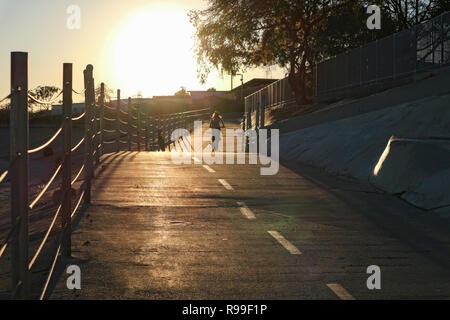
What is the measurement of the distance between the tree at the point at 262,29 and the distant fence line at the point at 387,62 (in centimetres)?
248

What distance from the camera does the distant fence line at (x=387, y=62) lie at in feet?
77.7

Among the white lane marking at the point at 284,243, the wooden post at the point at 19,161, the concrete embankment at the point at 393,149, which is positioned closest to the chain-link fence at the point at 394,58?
the concrete embankment at the point at 393,149

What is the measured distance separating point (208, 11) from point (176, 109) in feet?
214

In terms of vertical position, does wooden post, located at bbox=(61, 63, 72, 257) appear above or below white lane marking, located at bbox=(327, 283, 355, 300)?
above

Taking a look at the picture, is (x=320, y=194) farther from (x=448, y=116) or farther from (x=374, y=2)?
(x=374, y=2)

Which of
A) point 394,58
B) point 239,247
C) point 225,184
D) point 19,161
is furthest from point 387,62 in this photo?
point 19,161

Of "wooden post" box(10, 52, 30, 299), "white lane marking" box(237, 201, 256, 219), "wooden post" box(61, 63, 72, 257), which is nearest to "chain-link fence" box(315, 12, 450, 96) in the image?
"white lane marking" box(237, 201, 256, 219)

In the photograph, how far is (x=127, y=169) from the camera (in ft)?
49.3

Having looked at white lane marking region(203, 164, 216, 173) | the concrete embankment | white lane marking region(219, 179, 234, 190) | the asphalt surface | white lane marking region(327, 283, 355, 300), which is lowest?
white lane marking region(327, 283, 355, 300)

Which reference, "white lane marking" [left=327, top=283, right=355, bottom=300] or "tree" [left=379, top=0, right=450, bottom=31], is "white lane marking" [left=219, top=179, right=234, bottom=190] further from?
"tree" [left=379, top=0, right=450, bottom=31]

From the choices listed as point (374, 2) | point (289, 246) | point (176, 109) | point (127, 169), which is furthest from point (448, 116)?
point (176, 109)

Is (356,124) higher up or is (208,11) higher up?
(208,11)

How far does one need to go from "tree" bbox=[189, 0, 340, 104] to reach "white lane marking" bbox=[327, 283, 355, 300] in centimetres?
3523

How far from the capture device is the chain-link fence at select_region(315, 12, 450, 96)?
23.6 metres
